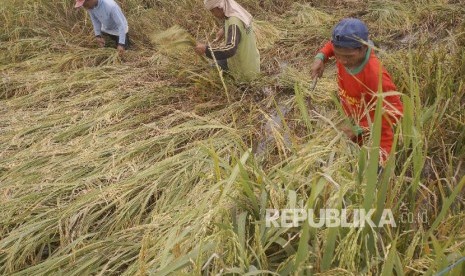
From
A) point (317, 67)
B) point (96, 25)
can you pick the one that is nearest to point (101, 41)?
point (96, 25)

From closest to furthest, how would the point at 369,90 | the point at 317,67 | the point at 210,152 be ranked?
the point at 210,152 < the point at 369,90 < the point at 317,67

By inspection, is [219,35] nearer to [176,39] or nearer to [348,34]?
[176,39]

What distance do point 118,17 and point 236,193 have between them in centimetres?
297

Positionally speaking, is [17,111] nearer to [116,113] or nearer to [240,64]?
[116,113]

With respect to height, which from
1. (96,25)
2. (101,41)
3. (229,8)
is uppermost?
(229,8)

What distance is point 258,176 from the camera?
1.31 m

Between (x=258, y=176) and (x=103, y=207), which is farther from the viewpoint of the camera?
(x=103, y=207)

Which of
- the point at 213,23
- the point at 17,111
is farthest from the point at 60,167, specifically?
the point at 213,23

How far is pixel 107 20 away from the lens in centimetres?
386

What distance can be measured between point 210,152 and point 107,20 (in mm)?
2976

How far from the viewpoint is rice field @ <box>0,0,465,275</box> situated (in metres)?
1.11

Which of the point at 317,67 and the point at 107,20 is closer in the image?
the point at 317,67

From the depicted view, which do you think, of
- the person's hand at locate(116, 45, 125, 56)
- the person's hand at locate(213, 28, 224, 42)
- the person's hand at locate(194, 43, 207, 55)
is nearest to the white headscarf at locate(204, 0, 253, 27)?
the person's hand at locate(194, 43, 207, 55)

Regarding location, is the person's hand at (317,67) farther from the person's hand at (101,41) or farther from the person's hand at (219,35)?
the person's hand at (101,41)
